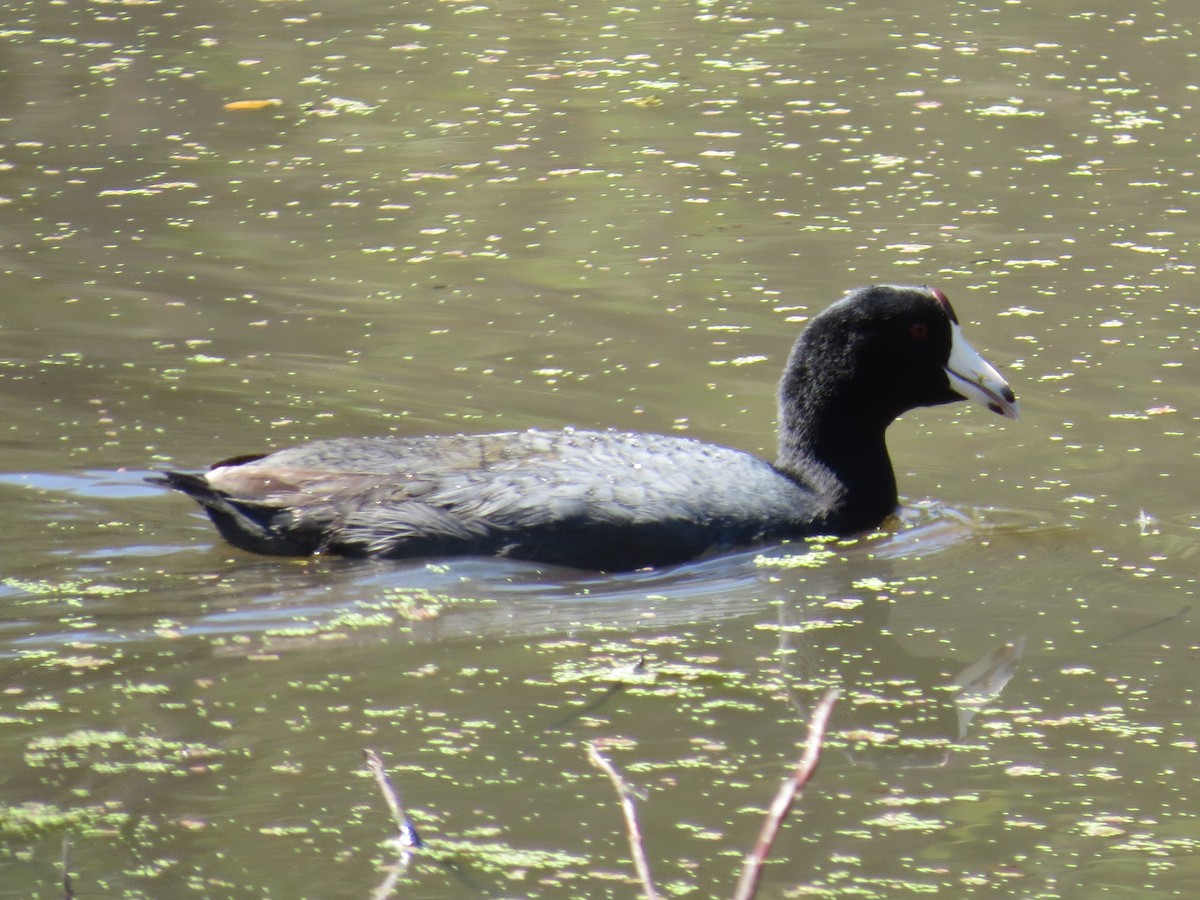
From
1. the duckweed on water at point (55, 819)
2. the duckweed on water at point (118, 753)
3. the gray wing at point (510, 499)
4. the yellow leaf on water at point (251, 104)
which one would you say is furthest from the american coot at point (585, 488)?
the yellow leaf on water at point (251, 104)

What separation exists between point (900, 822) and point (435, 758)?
3.21ft

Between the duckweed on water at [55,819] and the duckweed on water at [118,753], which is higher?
the duckweed on water at [55,819]

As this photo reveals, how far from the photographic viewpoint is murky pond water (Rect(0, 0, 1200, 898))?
148 inches

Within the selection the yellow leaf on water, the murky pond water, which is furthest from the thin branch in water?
the yellow leaf on water

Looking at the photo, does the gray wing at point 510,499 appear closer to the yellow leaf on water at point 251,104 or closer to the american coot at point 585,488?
the american coot at point 585,488

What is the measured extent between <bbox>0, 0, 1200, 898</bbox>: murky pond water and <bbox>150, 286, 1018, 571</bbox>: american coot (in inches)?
3.9

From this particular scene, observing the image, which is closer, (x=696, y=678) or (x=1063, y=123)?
(x=696, y=678)

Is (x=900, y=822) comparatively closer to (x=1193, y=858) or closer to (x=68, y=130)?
(x=1193, y=858)

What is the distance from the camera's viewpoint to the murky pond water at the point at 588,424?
12.3 ft

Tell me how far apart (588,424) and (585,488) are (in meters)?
1.20

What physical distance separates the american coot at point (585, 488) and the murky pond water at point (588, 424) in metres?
0.10

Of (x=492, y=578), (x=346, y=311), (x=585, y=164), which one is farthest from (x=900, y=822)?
(x=585, y=164)

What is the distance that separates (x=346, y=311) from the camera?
7.72 m

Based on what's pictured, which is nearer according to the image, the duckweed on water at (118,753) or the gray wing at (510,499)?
the duckweed on water at (118,753)
